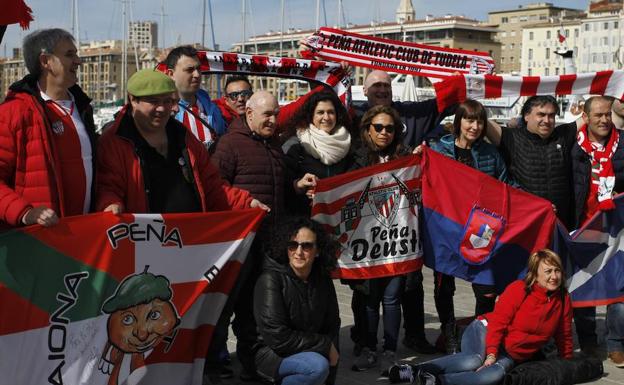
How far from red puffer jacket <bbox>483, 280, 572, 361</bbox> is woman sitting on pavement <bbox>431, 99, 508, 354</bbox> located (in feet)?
2.31

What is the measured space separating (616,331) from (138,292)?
12.8 feet

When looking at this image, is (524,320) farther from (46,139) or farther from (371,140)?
(46,139)

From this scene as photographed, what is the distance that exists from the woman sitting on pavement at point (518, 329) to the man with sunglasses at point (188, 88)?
2.28 metres

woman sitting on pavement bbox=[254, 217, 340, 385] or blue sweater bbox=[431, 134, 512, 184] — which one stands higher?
blue sweater bbox=[431, 134, 512, 184]

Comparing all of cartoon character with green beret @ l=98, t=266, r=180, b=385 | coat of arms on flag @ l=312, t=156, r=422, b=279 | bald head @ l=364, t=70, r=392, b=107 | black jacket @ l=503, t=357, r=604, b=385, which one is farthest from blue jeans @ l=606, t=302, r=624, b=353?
cartoon character with green beret @ l=98, t=266, r=180, b=385

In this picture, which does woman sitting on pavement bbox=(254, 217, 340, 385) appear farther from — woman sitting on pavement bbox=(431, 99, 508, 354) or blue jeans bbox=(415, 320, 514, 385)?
woman sitting on pavement bbox=(431, 99, 508, 354)

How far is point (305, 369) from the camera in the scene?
574cm

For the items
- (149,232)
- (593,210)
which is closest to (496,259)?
(593,210)

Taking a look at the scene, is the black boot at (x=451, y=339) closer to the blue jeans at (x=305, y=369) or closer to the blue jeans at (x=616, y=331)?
the blue jeans at (x=616, y=331)

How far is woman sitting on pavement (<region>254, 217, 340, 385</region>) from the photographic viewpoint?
581 cm

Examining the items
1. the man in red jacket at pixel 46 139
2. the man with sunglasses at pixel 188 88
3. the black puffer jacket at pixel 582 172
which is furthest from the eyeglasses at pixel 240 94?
the man in red jacket at pixel 46 139

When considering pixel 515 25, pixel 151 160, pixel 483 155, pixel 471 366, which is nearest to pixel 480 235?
pixel 483 155

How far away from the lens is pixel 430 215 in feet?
24.1

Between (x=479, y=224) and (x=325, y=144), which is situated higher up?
(x=325, y=144)
